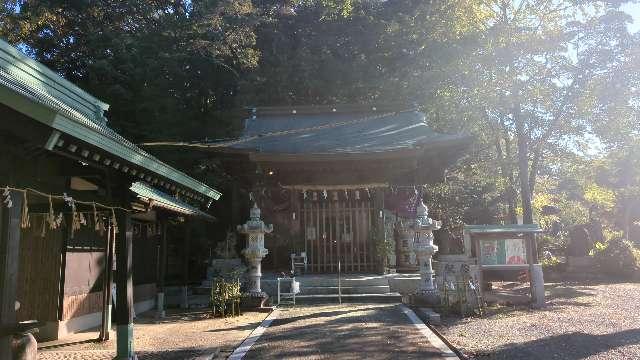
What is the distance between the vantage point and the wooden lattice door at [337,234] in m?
16.0

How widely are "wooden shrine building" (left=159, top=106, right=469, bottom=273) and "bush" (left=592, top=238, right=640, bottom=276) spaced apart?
9.62 m

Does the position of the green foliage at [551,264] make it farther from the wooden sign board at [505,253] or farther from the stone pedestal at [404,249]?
the wooden sign board at [505,253]

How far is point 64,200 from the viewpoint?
680 centimetres

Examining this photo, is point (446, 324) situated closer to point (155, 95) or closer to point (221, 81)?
point (155, 95)

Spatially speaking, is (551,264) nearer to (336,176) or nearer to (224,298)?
(336,176)

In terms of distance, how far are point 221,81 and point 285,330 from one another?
18.3 m

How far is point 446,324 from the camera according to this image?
9.63 m

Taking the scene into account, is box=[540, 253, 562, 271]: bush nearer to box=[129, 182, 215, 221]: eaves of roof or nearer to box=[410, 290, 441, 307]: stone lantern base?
box=[410, 290, 441, 307]: stone lantern base

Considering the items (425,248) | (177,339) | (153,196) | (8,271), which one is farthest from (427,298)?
(8,271)

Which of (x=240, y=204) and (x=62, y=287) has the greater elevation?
(x=240, y=204)

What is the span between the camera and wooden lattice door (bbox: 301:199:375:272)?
52.6 feet

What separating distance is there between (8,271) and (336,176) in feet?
36.5

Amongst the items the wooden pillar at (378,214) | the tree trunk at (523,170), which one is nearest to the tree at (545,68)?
the tree trunk at (523,170)

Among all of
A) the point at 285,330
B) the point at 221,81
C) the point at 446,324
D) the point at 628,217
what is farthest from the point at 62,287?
the point at 628,217
